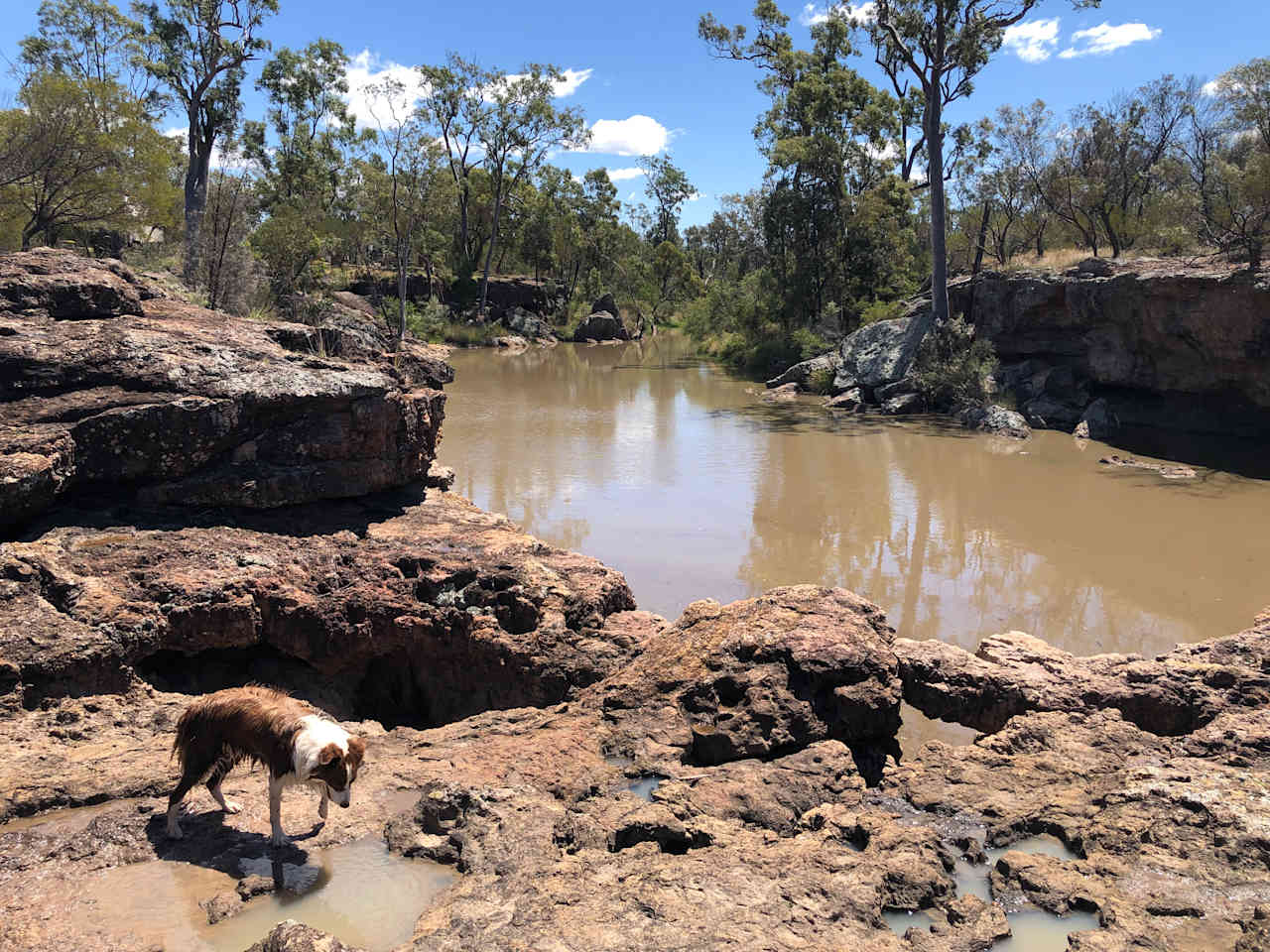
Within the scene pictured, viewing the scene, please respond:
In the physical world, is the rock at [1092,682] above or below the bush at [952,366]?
below

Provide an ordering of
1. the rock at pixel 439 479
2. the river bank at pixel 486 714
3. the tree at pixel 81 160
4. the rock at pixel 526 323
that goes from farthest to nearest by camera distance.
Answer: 1. the rock at pixel 526 323
2. the tree at pixel 81 160
3. the rock at pixel 439 479
4. the river bank at pixel 486 714

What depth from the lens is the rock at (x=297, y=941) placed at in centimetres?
273

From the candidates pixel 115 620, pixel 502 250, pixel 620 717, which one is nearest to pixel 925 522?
pixel 620 717

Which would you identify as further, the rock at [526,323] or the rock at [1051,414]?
the rock at [526,323]

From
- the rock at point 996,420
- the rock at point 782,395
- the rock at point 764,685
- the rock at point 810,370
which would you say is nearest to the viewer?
the rock at point 764,685

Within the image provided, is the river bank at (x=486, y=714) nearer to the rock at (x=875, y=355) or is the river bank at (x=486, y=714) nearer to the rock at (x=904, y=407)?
the rock at (x=904, y=407)

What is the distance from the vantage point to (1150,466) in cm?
1521

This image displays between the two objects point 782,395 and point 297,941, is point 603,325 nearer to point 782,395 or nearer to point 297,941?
point 782,395

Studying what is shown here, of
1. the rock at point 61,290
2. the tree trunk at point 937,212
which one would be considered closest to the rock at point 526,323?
the tree trunk at point 937,212

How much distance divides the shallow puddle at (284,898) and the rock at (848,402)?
2062cm

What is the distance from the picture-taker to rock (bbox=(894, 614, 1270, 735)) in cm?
493

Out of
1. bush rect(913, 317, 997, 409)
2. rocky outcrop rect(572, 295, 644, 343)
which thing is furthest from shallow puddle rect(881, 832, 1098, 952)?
rocky outcrop rect(572, 295, 644, 343)

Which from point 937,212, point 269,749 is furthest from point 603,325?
point 269,749

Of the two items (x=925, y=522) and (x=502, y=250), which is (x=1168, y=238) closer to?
(x=925, y=522)
